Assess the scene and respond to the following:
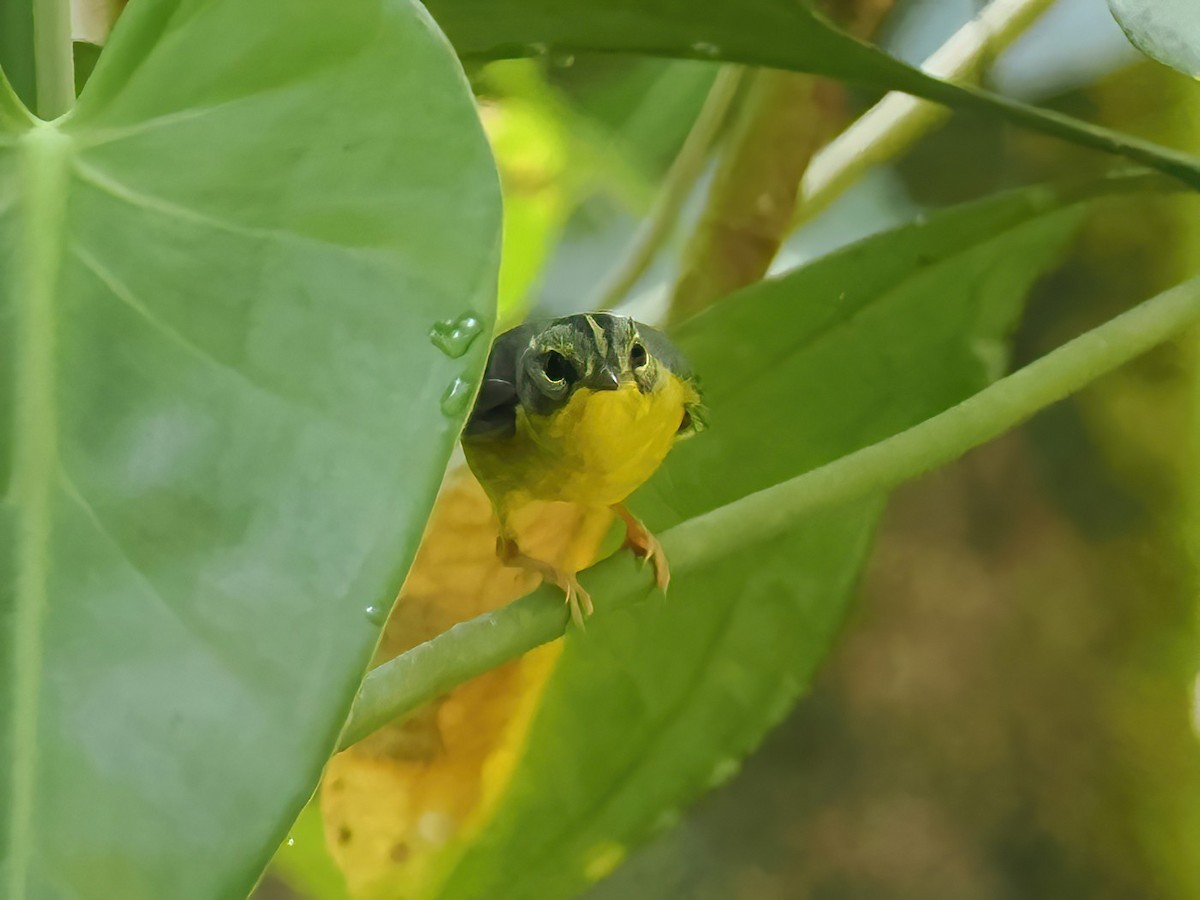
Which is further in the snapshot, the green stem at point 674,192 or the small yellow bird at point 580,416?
the green stem at point 674,192

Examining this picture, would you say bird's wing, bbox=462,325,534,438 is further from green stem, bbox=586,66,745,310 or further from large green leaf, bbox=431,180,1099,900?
green stem, bbox=586,66,745,310

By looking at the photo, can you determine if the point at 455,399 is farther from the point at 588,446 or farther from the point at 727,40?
the point at 727,40

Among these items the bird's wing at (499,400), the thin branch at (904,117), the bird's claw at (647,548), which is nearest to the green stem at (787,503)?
the bird's claw at (647,548)

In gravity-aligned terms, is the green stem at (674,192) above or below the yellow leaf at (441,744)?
above

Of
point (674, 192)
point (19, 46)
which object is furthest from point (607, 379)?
point (674, 192)

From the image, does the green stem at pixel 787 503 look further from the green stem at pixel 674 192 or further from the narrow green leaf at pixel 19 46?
the green stem at pixel 674 192

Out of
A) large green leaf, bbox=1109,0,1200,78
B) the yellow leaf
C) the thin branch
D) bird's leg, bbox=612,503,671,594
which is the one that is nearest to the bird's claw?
bird's leg, bbox=612,503,671,594
